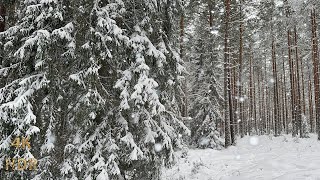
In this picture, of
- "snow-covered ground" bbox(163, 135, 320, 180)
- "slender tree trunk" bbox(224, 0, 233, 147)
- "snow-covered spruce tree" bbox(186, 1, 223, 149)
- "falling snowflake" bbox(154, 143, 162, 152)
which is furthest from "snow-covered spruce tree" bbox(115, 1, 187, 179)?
"snow-covered spruce tree" bbox(186, 1, 223, 149)

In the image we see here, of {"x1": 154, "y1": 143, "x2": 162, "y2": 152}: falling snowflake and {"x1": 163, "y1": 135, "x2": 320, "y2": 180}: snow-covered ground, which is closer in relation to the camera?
{"x1": 154, "y1": 143, "x2": 162, "y2": 152}: falling snowflake

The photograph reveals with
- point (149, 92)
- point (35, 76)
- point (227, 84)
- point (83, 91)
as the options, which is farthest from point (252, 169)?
point (227, 84)

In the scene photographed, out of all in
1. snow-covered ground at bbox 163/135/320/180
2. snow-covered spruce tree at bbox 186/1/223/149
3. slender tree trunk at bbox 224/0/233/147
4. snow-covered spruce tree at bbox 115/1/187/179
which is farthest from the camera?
snow-covered spruce tree at bbox 186/1/223/149

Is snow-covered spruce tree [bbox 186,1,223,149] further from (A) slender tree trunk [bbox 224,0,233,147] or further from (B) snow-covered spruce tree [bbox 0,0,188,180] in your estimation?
(B) snow-covered spruce tree [bbox 0,0,188,180]

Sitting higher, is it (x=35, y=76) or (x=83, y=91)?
(x=35, y=76)

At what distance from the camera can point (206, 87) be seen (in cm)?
2161

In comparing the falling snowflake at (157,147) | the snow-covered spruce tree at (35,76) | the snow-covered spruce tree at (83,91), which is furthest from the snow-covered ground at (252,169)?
the snow-covered spruce tree at (35,76)

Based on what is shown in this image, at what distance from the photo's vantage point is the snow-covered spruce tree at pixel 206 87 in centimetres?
2038

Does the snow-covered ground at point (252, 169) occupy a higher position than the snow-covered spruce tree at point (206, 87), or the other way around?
the snow-covered spruce tree at point (206, 87)

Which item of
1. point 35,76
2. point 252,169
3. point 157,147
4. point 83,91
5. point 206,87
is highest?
point 35,76

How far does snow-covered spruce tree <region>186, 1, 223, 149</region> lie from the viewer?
66.8 ft

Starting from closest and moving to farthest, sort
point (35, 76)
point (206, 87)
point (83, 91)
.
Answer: point (35, 76) < point (83, 91) < point (206, 87)

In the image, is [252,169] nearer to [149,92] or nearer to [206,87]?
[149,92]

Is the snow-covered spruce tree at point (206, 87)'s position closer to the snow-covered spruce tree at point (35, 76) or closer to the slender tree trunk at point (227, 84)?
the slender tree trunk at point (227, 84)
